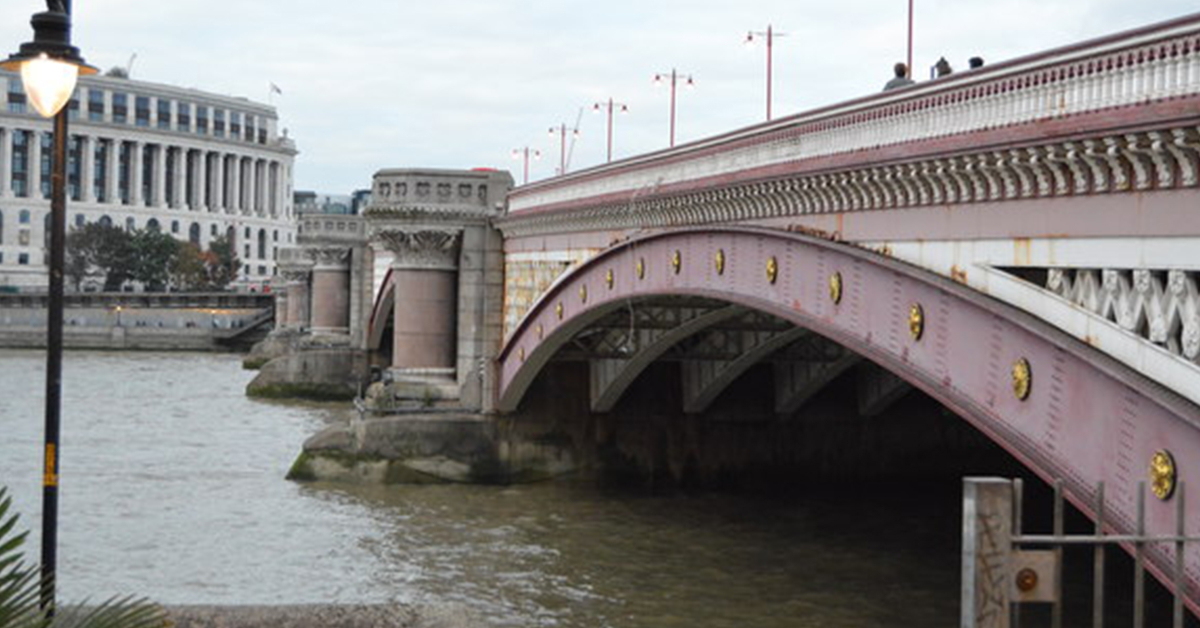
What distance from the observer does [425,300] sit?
1382 inches

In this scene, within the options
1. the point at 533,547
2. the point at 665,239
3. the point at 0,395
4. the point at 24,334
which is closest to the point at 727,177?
the point at 665,239

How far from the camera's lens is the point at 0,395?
53.8 m

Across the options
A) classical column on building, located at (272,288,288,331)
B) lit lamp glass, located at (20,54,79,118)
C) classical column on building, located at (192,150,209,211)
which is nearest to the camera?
lit lamp glass, located at (20,54,79,118)

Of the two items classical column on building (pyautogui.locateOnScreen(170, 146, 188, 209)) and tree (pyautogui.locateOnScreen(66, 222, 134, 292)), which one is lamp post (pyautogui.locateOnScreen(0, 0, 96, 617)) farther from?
classical column on building (pyautogui.locateOnScreen(170, 146, 188, 209))

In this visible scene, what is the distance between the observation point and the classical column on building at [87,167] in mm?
152250

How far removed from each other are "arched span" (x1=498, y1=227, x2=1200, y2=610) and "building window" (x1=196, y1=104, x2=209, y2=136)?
150 metres

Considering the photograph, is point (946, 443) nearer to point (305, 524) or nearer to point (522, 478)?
point (522, 478)

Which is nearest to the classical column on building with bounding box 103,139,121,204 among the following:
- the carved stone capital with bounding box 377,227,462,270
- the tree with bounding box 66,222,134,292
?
the tree with bounding box 66,222,134,292

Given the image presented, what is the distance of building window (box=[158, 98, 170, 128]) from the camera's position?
527 feet

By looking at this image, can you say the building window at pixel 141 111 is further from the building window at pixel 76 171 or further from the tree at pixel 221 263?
the tree at pixel 221 263

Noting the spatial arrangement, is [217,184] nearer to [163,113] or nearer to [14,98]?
[163,113]

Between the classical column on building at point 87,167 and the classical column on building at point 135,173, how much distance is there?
410cm

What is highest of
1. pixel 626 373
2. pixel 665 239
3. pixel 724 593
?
pixel 665 239

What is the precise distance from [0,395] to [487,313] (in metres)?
26.9
